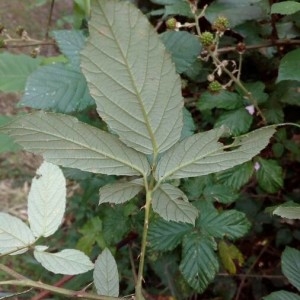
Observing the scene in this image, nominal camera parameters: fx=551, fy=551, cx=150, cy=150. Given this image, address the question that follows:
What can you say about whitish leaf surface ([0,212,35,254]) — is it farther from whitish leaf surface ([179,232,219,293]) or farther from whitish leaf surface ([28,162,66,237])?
whitish leaf surface ([179,232,219,293])

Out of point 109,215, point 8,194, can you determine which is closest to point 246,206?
point 109,215

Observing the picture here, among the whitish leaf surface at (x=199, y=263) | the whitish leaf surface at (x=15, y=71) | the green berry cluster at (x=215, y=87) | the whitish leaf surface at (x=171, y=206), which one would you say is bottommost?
the whitish leaf surface at (x=199, y=263)

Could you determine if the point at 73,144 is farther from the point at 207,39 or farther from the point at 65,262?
the point at 207,39

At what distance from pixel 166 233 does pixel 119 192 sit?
0.44m

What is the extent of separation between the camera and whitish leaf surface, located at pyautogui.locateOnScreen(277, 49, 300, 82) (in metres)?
0.75

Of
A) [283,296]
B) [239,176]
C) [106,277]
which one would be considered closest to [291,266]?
[283,296]

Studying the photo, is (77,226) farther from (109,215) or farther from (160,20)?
(160,20)

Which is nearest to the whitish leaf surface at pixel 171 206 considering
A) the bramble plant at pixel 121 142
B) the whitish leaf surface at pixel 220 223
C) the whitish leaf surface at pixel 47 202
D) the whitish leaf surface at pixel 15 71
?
the bramble plant at pixel 121 142

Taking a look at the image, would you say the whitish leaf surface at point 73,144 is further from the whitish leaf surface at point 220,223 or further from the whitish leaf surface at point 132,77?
the whitish leaf surface at point 220,223

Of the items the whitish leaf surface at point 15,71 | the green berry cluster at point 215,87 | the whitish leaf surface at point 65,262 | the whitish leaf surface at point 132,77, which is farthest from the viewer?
the whitish leaf surface at point 15,71

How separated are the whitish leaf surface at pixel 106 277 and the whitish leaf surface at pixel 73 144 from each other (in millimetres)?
112

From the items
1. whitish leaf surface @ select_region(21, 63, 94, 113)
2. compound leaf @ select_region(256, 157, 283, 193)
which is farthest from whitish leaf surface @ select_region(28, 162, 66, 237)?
compound leaf @ select_region(256, 157, 283, 193)

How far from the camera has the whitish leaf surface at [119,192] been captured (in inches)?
17.9

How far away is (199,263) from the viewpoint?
2.72 ft
